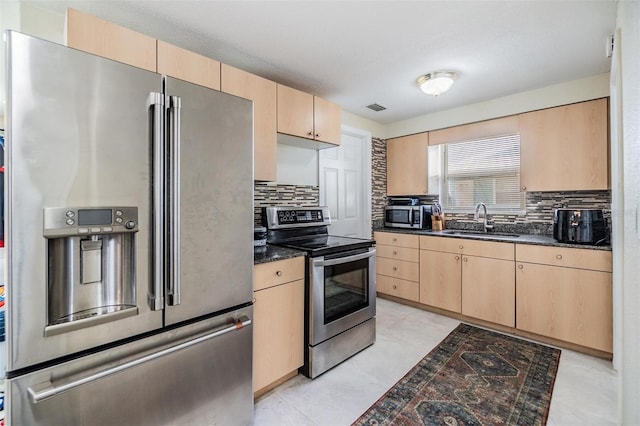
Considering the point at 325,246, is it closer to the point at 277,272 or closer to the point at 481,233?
the point at 277,272

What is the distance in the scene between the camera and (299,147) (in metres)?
3.04

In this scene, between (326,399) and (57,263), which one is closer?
(57,263)

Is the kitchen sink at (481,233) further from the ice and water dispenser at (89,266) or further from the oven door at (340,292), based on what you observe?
the ice and water dispenser at (89,266)

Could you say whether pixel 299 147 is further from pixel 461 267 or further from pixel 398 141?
pixel 461 267

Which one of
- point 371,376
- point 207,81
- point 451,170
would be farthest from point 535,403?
point 207,81

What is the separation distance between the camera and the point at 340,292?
228 cm

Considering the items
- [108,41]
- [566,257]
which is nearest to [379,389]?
[566,257]

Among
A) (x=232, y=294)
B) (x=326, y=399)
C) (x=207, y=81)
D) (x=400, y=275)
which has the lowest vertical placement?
(x=326, y=399)

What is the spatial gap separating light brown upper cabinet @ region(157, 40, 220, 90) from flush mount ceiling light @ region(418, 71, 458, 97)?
1734 millimetres

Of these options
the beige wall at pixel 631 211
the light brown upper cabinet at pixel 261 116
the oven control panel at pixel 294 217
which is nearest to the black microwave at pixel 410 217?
the oven control panel at pixel 294 217

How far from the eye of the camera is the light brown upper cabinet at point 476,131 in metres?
3.12

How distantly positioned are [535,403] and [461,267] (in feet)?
4.50

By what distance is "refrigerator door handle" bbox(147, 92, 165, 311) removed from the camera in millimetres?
1206

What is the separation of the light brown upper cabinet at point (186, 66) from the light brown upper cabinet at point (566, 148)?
118 inches
